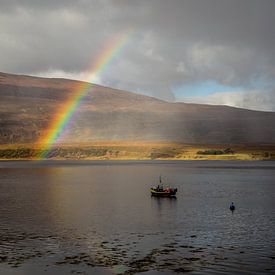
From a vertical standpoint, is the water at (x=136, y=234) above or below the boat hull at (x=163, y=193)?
below

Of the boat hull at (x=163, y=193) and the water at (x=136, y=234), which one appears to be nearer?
the water at (x=136, y=234)

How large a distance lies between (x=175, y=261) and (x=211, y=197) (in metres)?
43.5

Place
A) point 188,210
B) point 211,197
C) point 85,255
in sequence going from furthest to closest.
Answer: point 211,197 < point 188,210 < point 85,255

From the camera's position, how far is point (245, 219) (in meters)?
53.1

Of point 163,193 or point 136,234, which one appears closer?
point 136,234

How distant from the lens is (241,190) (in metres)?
87.5

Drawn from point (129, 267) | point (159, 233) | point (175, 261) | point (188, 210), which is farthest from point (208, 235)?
point (188, 210)

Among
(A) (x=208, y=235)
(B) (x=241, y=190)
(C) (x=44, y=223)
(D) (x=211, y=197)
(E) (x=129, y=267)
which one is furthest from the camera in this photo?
(B) (x=241, y=190)

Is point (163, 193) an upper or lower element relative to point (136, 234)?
upper

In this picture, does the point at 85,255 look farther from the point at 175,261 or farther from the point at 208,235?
the point at 208,235

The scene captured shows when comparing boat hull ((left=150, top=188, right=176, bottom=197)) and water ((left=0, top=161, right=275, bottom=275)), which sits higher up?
boat hull ((left=150, top=188, right=176, bottom=197))

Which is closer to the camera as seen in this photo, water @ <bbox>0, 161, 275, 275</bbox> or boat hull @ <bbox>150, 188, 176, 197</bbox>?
water @ <bbox>0, 161, 275, 275</bbox>

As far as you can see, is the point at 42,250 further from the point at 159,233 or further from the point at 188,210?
the point at 188,210

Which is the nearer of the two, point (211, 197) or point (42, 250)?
point (42, 250)
